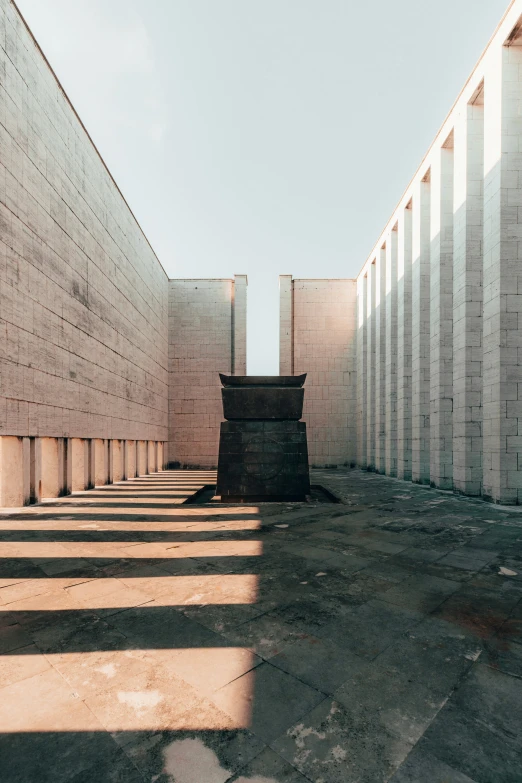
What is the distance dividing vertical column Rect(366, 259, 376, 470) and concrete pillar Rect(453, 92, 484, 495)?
11.5 metres

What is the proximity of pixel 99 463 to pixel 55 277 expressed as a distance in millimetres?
8890

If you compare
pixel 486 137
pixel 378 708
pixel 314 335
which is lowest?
pixel 378 708

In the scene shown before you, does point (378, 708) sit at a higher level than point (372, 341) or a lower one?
lower

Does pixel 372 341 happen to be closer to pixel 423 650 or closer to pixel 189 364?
pixel 189 364

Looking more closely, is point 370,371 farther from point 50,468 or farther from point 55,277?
point 50,468

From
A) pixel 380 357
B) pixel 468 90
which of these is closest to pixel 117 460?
pixel 380 357

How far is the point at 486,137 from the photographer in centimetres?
1420

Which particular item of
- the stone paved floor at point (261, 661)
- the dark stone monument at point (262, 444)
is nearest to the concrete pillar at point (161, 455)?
the dark stone monument at point (262, 444)

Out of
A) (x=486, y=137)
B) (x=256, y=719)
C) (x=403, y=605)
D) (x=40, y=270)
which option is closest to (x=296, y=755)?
(x=256, y=719)

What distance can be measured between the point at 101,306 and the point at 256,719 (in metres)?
18.3

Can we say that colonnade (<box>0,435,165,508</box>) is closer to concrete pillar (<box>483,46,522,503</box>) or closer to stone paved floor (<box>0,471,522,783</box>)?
stone paved floor (<box>0,471,522,783</box>)

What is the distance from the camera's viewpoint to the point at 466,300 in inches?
605

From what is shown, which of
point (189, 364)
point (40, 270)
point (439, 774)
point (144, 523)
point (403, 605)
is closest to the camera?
point (439, 774)

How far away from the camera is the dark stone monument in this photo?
46.0 feet
